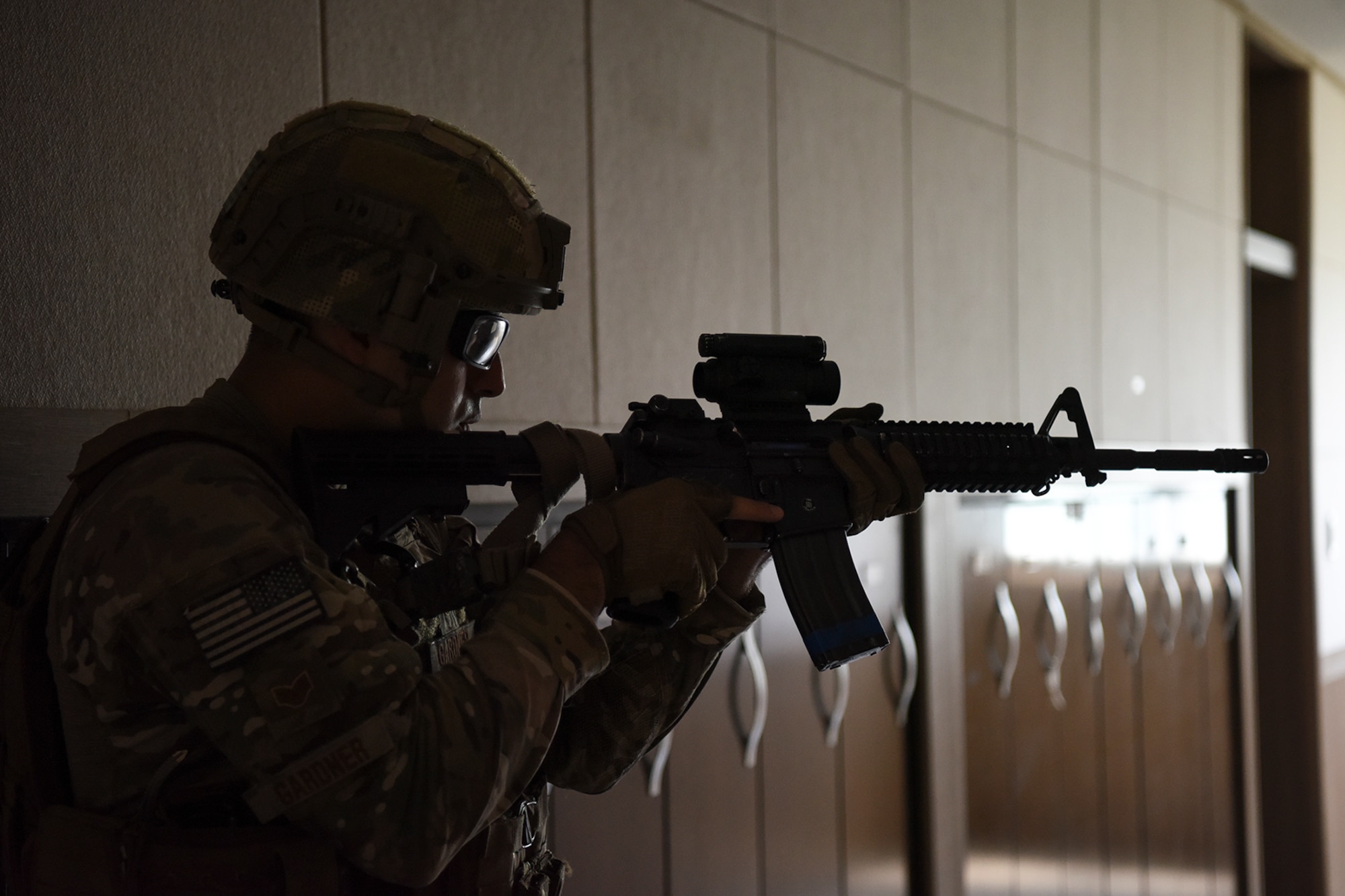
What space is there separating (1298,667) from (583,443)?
184 inches

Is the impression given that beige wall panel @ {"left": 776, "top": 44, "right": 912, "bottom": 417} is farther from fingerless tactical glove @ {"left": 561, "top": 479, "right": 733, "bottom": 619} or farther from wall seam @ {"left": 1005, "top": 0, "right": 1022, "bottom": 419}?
fingerless tactical glove @ {"left": 561, "top": 479, "right": 733, "bottom": 619}

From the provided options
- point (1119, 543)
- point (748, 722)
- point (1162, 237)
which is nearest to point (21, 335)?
point (748, 722)

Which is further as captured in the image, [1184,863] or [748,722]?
[1184,863]

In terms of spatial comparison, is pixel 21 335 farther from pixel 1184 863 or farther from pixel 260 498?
pixel 1184 863

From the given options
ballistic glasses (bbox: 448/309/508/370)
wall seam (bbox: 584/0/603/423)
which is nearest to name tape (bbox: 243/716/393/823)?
ballistic glasses (bbox: 448/309/508/370)

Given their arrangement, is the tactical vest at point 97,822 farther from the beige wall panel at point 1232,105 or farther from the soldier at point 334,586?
the beige wall panel at point 1232,105

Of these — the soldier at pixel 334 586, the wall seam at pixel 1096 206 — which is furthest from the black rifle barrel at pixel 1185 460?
the wall seam at pixel 1096 206

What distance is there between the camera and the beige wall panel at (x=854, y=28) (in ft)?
7.91

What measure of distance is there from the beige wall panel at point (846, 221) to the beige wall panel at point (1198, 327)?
1733mm

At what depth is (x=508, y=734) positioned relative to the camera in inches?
33.3

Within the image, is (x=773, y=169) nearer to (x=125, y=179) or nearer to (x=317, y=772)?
(x=125, y=179)

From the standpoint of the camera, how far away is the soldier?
2.57 feet

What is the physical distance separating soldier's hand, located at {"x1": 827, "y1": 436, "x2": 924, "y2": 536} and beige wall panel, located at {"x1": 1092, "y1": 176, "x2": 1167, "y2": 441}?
245cm

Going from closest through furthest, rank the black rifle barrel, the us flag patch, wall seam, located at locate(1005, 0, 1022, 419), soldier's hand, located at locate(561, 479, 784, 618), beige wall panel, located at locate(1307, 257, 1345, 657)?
the us flag patch, soldier's hand, located at locate(561, 479, 784, 618), the black rifle barrel, wall seam, located at locate(1005, 0, 1022, 419), beige wall panel, located at locate(1307, 257, 1345, 657)
